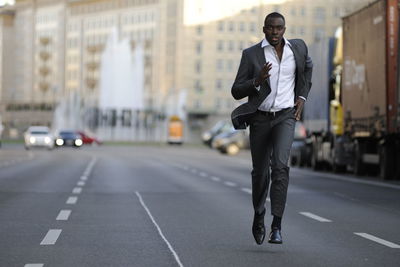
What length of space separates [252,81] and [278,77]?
0.26 metres

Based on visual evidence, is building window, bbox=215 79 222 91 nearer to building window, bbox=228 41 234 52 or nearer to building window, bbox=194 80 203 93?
building window, bbox=194 80 203 93

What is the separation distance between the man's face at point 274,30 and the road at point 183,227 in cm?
177

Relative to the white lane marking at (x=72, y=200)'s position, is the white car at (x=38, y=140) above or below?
below

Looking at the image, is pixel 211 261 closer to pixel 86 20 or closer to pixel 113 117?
pixel 113 117

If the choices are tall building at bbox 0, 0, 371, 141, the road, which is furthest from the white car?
tall building at bbox 0, 0, 371, 141

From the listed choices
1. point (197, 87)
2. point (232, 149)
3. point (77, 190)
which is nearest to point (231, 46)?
point (197, 87)

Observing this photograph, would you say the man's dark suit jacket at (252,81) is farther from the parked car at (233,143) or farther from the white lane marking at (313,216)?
the parked car at (233,143)

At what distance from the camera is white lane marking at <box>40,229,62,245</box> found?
9.96 m

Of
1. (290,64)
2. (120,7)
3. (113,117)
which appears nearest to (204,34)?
(120,7)

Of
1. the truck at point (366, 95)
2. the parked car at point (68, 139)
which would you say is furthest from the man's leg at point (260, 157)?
the parked car at point (68, 139)

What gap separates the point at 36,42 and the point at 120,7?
2528 cm

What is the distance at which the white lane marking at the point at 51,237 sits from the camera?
9961 mm

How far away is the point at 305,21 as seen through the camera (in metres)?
142

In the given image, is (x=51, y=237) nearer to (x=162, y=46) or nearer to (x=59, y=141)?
(x=59, y=141)
